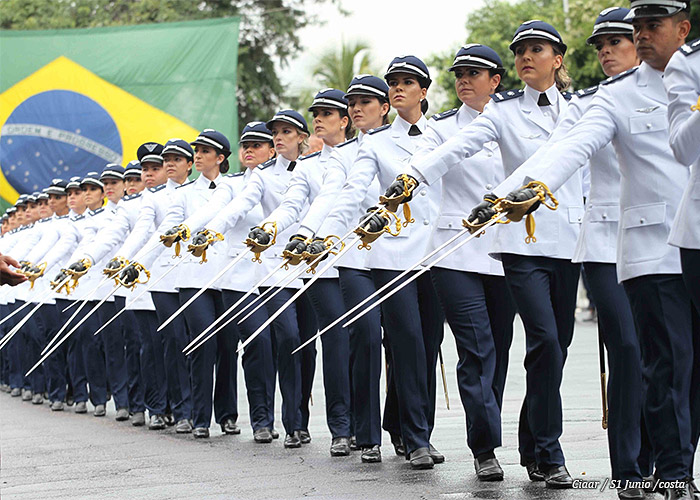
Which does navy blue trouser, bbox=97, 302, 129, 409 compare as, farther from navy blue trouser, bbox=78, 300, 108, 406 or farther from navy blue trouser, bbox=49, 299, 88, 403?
navy blue trouser, bbox=49, 299, 88, 403

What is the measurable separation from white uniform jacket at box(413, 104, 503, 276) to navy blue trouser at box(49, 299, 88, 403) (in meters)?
7.51

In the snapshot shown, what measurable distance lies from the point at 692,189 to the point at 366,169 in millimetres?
3337

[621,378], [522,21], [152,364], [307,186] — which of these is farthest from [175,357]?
[522,21]

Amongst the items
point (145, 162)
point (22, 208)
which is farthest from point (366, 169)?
point (22, 208)

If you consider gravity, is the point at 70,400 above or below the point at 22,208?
below

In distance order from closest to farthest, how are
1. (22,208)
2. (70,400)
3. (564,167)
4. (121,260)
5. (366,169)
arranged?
(564,167)
(366,169)
(121,260)
(70,400)
(22,208)

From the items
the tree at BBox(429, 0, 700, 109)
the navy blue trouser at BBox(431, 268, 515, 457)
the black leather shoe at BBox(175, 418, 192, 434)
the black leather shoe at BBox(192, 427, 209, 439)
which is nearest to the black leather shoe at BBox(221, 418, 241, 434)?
the black leather shoe at BBox(192, 427, 209, 439)

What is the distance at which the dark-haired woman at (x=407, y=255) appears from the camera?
27.0 ft

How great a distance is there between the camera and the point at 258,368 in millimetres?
10719

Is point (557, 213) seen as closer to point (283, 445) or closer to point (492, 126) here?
point (492, 126)

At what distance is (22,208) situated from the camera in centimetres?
1961

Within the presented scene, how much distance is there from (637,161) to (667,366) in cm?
94

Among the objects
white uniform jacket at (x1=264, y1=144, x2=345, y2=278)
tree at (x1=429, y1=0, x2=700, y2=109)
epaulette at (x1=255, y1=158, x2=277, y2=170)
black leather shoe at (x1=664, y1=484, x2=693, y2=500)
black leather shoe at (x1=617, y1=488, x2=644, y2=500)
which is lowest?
black leather shoe at (x1=617, y1=488, x2=644, y2=500)

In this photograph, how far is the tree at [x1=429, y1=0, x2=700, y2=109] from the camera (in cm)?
2859
